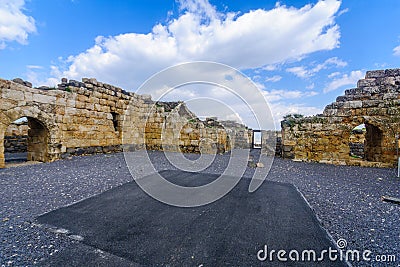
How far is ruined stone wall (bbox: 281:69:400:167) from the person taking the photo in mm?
6645

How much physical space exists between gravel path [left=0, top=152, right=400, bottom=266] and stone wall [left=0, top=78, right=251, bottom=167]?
1.76 m

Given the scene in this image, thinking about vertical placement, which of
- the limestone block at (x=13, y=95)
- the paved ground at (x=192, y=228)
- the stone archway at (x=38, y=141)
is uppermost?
the limestone block at (x=13, y=95)

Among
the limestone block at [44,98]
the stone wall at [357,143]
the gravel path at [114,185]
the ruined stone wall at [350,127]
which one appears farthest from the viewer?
the stone wall at [357,143]

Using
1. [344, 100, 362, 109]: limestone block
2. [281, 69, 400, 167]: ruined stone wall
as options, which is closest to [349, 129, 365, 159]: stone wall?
[281, 69, 400, 167]: ruined stone wall

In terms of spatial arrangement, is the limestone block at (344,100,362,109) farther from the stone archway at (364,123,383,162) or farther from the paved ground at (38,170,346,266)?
the paved ground at (38,170,346,266)

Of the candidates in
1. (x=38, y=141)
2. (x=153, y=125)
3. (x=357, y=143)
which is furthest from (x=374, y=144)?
(x=38, y=141)

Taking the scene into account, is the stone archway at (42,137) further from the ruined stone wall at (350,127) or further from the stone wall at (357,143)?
the stone wall at (357,143)

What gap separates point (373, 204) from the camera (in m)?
3.15

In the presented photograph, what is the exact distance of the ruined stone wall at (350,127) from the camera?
6.64 m

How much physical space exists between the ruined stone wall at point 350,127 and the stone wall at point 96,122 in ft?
12.6

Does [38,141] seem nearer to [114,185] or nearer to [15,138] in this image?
[15,138]

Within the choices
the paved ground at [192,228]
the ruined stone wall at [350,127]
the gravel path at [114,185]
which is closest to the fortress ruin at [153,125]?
the ruined stone wall at [350,127]

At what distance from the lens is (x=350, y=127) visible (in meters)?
7.11

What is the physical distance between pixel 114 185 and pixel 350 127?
8193 millimetres
